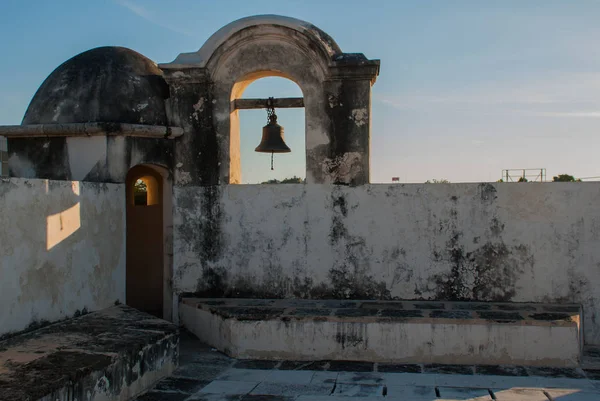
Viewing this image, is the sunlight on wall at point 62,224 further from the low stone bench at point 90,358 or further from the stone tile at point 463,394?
the stone tile at point 463,394

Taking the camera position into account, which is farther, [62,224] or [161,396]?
[62,224]

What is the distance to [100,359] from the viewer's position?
555 cm

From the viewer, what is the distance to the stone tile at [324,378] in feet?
21.7

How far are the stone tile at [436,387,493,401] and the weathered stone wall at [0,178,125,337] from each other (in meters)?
4.03

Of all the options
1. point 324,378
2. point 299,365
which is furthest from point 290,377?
point 299,365

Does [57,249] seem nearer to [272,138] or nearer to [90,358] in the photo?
[90,358]

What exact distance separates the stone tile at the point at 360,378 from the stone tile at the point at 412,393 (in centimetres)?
28

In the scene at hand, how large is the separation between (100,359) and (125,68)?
4599 mm

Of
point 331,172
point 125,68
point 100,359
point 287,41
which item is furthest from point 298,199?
point 100,359

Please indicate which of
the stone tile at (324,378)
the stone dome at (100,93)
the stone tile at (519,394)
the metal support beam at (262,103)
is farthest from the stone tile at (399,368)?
the stone dome at (100,93)

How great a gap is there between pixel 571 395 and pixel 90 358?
4.38m

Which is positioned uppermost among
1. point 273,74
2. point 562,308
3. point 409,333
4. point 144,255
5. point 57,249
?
point 273,74

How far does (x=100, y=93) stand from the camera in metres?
8.47

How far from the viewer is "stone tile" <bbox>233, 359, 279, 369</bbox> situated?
7.20m
